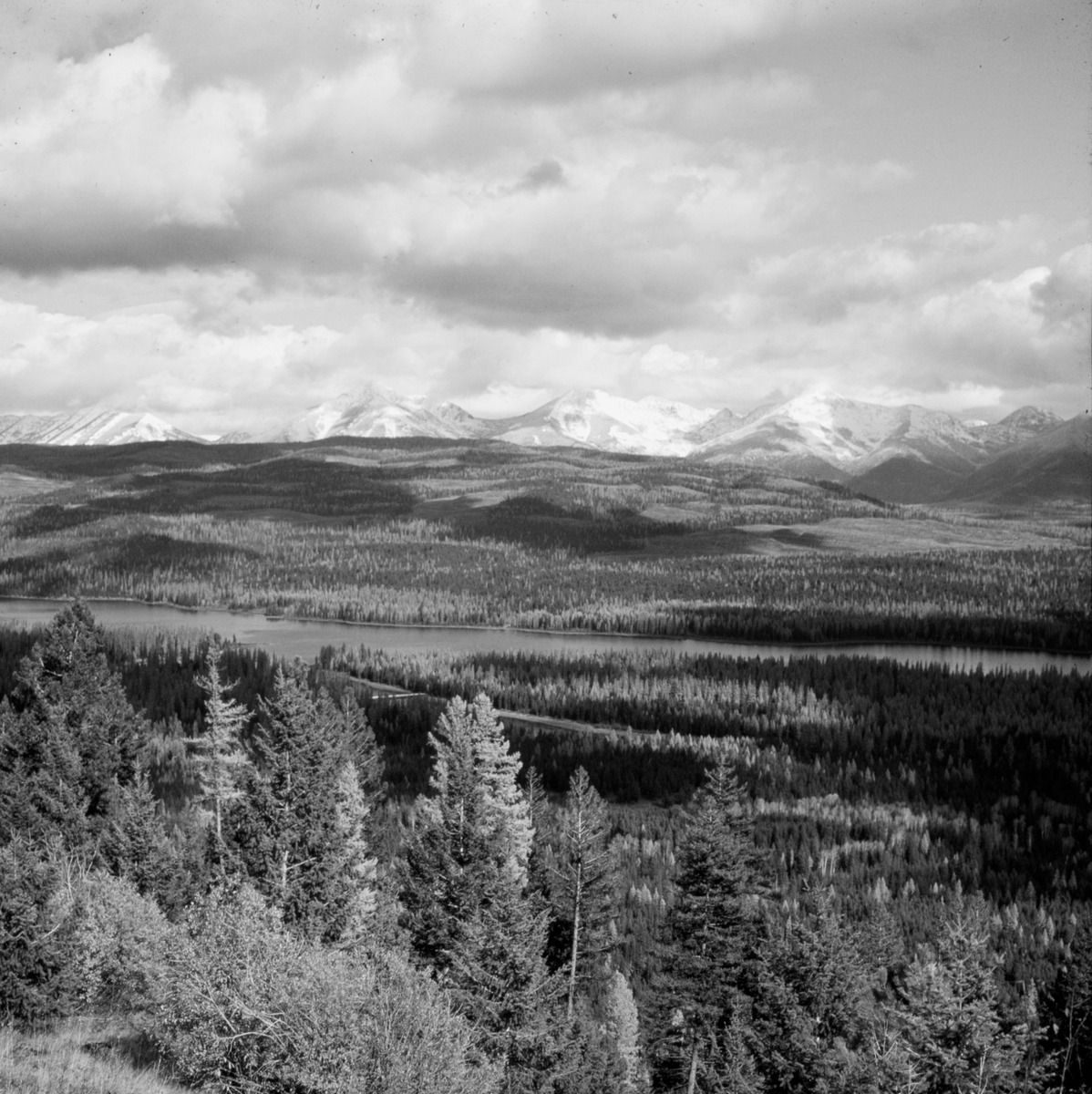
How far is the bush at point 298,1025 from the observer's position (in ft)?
86.2

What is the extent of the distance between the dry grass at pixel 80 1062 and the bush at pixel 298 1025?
3.53 feet

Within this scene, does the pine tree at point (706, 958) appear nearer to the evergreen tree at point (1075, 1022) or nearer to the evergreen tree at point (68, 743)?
the evergreen tree at point (1075, 1022)

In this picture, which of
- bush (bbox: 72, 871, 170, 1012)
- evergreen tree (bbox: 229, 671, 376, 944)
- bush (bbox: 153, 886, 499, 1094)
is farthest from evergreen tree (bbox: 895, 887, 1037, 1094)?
bush (bbox: 72, 871, 170, 1012)

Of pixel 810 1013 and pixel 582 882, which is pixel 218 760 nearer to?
pixel 582 882

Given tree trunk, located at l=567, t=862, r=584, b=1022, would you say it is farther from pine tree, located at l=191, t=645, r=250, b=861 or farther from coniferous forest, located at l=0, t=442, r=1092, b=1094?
pine tree, located at l=191, t=645, r=250, b=861

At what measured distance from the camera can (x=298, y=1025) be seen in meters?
27.2

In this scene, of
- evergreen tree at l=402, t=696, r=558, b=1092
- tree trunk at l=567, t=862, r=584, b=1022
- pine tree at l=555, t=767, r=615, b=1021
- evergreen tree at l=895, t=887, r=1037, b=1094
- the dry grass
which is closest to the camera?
the dry grass

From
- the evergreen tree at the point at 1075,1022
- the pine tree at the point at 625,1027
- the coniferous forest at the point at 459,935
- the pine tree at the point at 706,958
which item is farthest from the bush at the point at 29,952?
the evergreen tree at the point at 1075,1022

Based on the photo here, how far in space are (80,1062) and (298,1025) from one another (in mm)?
7258

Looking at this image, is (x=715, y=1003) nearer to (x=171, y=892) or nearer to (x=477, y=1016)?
(x=477, y=1016)

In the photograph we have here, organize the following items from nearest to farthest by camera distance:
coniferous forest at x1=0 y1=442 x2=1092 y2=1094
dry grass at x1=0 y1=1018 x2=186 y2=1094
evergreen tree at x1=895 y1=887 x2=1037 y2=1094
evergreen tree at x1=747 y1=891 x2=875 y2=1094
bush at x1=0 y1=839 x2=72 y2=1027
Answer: dry grass at x1=0 y1=1018 x2=186 y2=1094 < coniferous forest at x1=0 y1=442 x2=1092 y2=1094 < bush at x1=0 y1=839 x2=72 y2=1027 < evergreen tree at x1=747 y1=891 x2=875 y2=1094 < evergreen tree at x1=895 y1=887 x2=1037 y2=1094

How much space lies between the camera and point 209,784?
6109 centimetres

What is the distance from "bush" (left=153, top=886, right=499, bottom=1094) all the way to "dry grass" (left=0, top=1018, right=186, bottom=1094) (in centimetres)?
107

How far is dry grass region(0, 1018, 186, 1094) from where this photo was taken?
25938 mm
